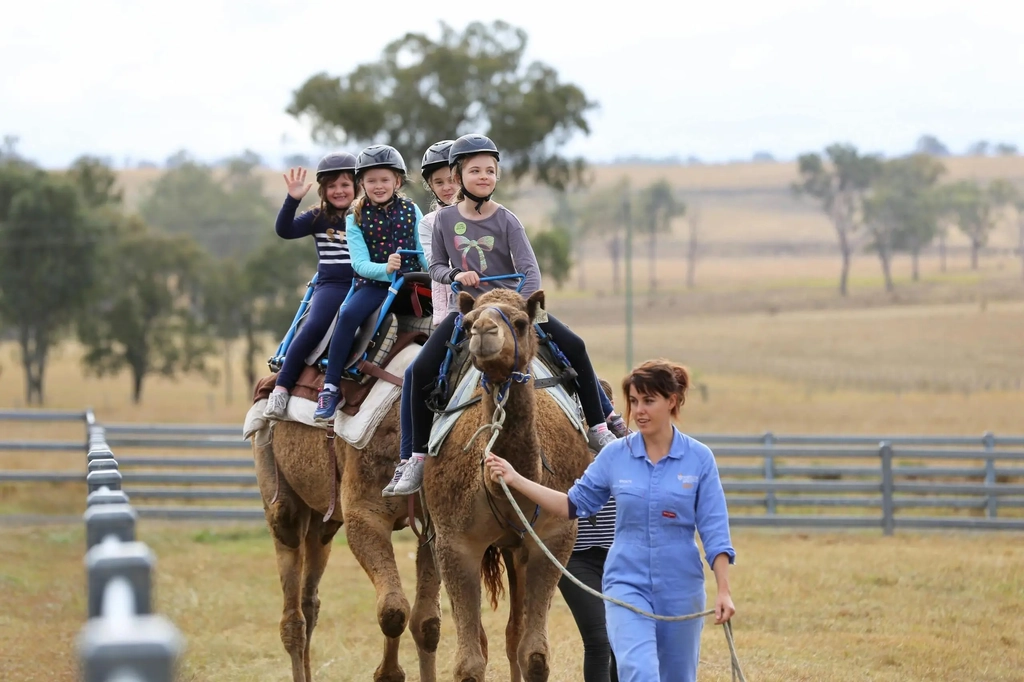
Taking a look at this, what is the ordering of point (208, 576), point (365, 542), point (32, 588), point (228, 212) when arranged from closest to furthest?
point (365, 542), point (32, 588), point (208, 576), point (228, 212)

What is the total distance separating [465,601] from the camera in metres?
6.55

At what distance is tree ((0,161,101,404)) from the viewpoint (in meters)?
46.5

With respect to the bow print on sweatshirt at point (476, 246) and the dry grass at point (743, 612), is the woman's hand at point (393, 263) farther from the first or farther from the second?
the dry grass at point (743, 612)

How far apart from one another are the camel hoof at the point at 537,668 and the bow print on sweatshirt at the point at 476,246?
6.45ft

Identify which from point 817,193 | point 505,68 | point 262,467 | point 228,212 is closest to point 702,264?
point 817,193

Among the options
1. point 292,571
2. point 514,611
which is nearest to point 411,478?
point 514,611

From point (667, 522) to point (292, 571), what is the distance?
4.52m

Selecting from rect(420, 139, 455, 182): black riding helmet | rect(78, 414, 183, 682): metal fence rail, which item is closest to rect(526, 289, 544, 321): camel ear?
rect(78, 414, 183, 682): metal fence rail

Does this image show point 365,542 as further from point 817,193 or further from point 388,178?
point 817,193

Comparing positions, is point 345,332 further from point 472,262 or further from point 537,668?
point 537,668

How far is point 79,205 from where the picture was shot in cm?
4856

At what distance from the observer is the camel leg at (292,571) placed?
908cm

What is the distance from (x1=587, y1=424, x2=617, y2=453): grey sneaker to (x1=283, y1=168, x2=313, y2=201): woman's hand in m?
2.96

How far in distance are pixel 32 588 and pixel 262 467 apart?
5.43 m
